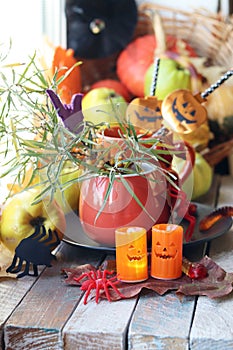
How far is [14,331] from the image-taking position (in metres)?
0.88

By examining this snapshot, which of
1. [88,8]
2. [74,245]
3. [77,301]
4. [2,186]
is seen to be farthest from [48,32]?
[77,301]

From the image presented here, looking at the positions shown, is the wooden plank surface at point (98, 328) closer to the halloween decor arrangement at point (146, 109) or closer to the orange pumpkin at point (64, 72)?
the halloween decor arrangement at point (146, 109)

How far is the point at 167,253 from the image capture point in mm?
994

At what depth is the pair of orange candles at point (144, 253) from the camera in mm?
986

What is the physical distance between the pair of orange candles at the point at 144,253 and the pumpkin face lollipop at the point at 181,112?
0.95ft

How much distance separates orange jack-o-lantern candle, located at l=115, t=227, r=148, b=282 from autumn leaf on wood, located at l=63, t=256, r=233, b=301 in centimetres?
1

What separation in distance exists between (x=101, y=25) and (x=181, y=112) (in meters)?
0.58

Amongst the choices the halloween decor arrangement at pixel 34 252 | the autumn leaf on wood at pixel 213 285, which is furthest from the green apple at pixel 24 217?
the autumn leaf on wood at pixel 213 285

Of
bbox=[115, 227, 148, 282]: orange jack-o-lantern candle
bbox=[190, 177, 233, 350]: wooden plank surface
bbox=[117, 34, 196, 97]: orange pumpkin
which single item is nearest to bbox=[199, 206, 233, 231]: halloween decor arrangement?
bbox=[190, 177, 233, 350]: wooden plank surface

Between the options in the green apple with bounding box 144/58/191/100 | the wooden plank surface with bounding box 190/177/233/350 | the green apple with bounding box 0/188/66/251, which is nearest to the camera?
the wooden plank surface with bounding box 190/177/233/350

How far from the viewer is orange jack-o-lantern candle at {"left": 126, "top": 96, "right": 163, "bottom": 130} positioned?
1.26 meters

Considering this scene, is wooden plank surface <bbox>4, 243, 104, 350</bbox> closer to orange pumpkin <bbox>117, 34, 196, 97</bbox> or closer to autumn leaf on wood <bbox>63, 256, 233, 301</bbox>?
autumn leaf on wood <bbox>63, 256, 233, 301</bbox>

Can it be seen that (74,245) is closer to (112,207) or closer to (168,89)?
(112,207)

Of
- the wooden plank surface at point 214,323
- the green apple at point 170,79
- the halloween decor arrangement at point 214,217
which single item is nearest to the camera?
the wooden plank surface at point 214,323
